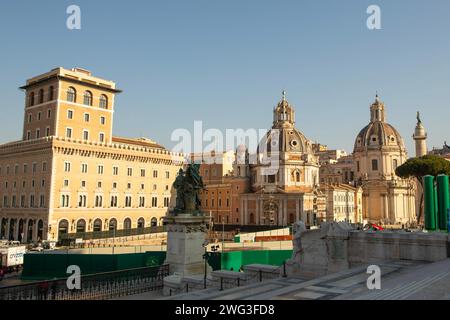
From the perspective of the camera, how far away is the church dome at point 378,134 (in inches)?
3612

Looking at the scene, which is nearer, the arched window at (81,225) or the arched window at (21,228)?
the arched window at (81,225)

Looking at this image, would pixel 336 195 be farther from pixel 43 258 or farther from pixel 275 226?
pixel 43 258

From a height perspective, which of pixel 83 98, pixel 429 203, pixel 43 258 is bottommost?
pixel 43 258

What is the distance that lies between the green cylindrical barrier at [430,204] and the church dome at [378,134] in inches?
2869

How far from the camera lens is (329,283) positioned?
1212 cm

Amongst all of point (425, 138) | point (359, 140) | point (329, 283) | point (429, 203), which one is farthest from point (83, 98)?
point (425, 138)

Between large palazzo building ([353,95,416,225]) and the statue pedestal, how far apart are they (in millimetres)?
74762

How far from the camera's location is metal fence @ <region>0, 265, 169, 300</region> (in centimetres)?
1719

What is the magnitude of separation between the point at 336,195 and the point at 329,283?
238ft

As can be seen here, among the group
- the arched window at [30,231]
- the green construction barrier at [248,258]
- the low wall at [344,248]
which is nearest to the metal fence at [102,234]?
the arched window at [30,231]

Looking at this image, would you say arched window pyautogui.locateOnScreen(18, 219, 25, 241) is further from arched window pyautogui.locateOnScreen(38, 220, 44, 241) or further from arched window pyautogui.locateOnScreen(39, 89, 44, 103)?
arched window pyautogui.locateOnScreen(39, 89, 44, 103)

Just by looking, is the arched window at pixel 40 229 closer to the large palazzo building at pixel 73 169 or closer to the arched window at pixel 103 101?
the large palazzo building at pixel 73 169

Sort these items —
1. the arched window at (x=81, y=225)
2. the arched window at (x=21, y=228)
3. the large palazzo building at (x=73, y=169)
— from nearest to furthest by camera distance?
the large palazzo building at (x=73, y=169) < the arched window at (x=81, y=225) < the arched window at (x=21, y=228)
